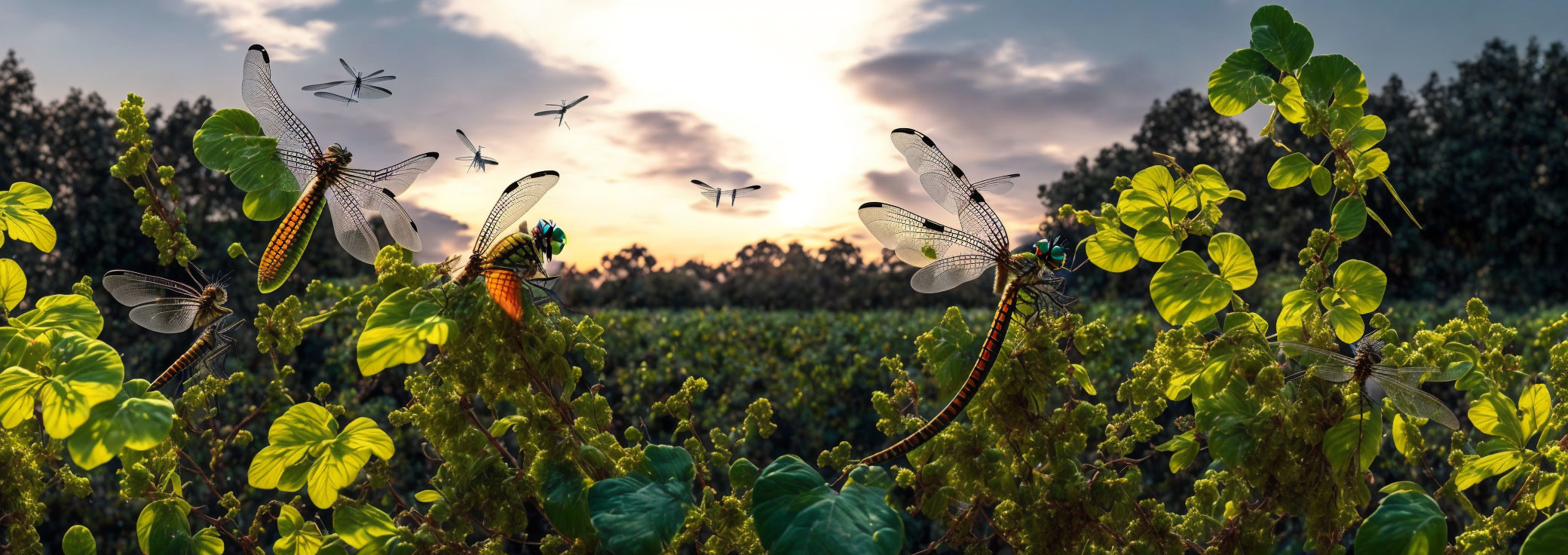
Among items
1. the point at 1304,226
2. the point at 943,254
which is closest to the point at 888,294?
the point at 1304,226

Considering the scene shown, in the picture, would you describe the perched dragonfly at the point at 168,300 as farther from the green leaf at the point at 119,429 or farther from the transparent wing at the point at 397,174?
the green leaf at the point at 119,429

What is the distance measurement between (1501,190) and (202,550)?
20.7 meters

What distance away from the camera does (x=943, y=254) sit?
1870mm

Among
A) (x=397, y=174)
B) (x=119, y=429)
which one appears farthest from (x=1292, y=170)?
(x=119, y=429)

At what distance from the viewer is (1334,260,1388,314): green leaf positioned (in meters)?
1.69

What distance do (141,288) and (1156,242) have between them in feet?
7.88

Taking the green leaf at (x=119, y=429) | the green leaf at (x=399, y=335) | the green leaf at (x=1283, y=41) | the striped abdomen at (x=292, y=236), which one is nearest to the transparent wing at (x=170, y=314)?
the striped abdomen at (x=292, y=236)

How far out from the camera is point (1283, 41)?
1797 millimetres

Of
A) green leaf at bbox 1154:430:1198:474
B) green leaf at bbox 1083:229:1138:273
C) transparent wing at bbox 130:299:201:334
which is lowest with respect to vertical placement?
green leaf at bbox 1154:430:1198:474

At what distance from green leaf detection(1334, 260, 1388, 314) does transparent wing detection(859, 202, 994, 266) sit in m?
0.72

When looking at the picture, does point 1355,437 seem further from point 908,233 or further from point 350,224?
point 350,224

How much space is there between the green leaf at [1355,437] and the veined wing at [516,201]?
1.48m

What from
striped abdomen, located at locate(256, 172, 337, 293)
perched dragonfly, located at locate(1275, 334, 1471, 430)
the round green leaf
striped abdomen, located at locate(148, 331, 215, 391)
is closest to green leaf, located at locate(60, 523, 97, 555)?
striped abdomen, located at locate(148, 331, 215, 391)

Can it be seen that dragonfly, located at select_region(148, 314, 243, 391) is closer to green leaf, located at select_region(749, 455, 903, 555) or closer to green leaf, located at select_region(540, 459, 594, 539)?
green leaf, located at select_region(540, 459, 594, 539)
